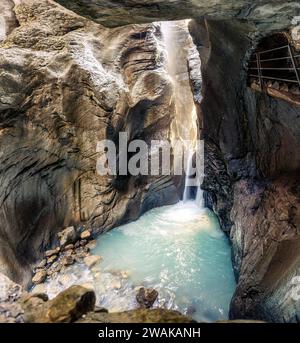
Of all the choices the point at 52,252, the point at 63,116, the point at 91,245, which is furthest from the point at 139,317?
the point at 63,116

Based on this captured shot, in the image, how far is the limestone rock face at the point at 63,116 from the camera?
8.63 m

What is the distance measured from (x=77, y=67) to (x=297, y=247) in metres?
9.03

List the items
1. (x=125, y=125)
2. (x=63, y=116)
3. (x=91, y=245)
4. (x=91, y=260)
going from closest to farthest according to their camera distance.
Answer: (x=91, y=260) < (x=63, y=116) < (x=91, y=245) < (x=125, y=125)

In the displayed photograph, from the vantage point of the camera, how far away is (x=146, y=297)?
7.85m

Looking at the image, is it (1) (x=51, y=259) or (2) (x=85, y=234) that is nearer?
(1) (x=51, y=259)

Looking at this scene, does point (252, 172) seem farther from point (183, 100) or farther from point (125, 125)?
point (183, 100)

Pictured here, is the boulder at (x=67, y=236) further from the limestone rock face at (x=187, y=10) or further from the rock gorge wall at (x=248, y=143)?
the limestone rock face at (x=187, y=10)

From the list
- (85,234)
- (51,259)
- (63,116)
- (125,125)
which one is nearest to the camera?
(51,259)

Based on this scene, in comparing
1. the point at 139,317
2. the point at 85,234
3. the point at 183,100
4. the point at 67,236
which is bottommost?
the point at 85,234

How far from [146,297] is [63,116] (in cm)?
672

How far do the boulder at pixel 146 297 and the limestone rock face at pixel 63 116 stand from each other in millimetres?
3435

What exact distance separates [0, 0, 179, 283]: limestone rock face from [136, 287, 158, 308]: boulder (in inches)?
135

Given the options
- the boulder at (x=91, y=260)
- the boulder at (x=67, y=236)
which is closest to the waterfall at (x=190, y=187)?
the boulder at (x=91, y=260)

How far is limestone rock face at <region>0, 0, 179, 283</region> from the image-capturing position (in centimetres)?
863
